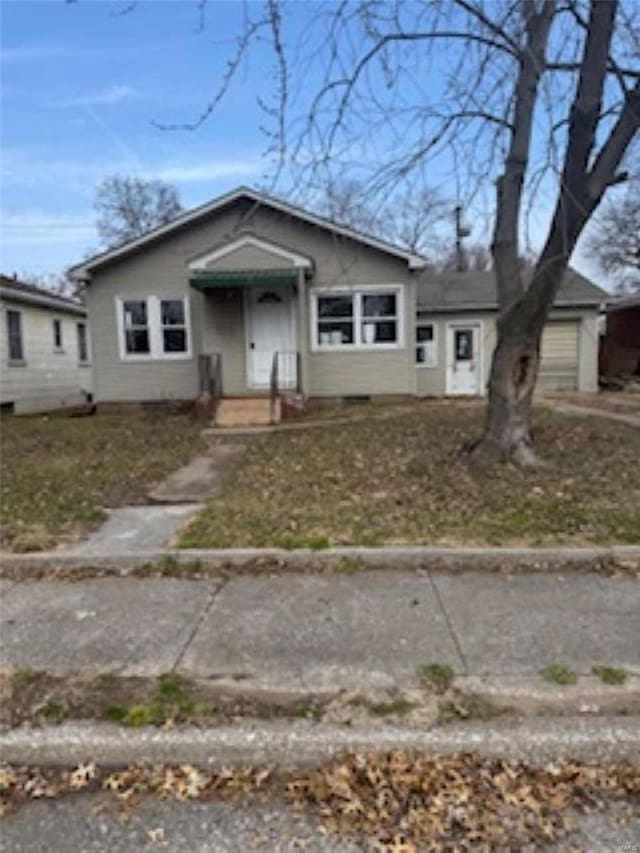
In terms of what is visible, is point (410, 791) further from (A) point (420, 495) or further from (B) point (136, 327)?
(B) point (136, 327)

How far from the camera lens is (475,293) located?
20.1 m

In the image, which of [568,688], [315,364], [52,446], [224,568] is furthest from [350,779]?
[315,364]

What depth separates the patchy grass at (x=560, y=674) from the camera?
11.3 ft

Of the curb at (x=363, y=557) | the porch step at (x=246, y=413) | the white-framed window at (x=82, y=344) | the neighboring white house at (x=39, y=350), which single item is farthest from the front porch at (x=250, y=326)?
the white-framed window at (x=82, y=344)

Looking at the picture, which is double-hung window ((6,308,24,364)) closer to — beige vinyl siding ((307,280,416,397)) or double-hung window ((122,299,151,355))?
double-hung window ((122,299,151,355))

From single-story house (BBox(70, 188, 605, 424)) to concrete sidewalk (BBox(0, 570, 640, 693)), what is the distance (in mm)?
10704

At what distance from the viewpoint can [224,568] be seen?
5.23 m

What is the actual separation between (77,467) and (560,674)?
7564mm

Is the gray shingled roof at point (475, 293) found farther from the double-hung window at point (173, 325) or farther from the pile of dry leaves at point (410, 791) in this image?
the pile of dry leaves at point (410, 791)

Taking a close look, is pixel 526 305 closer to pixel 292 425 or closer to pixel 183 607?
pixel 183 607

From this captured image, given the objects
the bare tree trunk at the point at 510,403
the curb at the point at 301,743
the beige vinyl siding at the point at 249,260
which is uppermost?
the beige vinyl siding at the point at 249,260

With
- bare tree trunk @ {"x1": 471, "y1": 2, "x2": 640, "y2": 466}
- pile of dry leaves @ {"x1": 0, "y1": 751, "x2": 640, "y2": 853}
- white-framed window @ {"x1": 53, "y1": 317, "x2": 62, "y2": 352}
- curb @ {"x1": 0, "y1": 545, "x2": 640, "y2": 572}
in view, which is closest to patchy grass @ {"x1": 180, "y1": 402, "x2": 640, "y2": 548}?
curb @ {"x1": 0, "y1": 545, "x2": 640, "y2": 572}

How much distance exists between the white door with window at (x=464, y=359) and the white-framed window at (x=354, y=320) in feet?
12.7

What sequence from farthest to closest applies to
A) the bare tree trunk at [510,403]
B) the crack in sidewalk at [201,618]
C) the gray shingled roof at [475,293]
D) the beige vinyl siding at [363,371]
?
the gray shingled roof at [475,293] → the beige vinyl siding at [363,371] → the bare tree trunk at [510,403] → the crack in sidewalk at [201,618]
